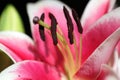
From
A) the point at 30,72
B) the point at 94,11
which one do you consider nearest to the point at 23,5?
the point at 94,11

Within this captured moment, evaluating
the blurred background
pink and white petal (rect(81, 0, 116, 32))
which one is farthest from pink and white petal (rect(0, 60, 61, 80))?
the blurred background

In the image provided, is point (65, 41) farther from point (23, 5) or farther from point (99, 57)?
point (23, 5)

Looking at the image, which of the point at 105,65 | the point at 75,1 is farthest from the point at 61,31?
the point at 75,1

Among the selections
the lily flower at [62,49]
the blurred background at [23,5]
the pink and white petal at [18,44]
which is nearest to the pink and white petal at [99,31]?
the lily flower at [62,49]

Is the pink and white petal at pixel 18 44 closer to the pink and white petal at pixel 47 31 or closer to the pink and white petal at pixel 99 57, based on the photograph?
the pink and white petal at pixel 47 31

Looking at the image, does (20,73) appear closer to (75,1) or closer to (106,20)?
(106,20)
